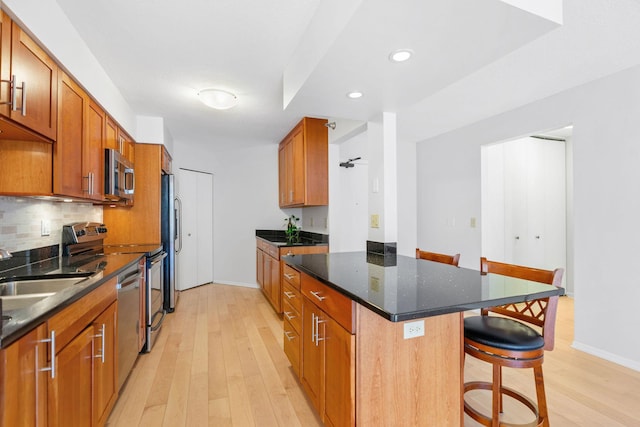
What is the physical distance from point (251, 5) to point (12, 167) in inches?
61.6

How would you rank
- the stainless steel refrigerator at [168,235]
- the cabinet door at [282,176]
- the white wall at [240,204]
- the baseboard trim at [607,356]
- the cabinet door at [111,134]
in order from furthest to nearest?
the white wall at [240,204], the cabinet door at [282,176], the stainless steel refrigerator at [168,235], the cabinet door at [111,134], the baseboard trim at [607,356]

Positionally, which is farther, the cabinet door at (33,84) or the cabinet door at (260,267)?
the cabinet door at (260,267)

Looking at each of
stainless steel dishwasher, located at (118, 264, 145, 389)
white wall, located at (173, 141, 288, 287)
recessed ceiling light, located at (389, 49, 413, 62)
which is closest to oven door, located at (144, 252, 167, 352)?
stainless steel dishwasher, located at (118, 264, 145, 389)

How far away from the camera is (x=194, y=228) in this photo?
5.07m

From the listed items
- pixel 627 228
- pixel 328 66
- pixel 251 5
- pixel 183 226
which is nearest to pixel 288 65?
pixel 251 5

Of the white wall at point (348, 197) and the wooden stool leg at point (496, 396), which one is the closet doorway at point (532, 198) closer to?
the white wall at point (348, 197)

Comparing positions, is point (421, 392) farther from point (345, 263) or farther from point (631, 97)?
point (631, 97)

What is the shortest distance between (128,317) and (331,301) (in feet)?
4.92

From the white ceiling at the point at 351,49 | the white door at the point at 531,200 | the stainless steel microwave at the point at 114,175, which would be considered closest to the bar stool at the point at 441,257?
the white ceiling at the point at 351,49

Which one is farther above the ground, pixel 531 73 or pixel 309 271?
pixel 531 73

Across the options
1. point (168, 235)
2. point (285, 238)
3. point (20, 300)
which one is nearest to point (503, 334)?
point (20, 300)

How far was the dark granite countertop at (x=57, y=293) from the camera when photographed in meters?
0.97

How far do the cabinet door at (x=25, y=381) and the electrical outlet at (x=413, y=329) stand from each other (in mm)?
1363

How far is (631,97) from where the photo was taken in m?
2.47
